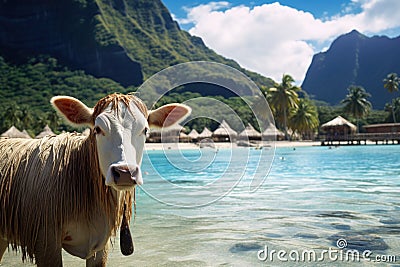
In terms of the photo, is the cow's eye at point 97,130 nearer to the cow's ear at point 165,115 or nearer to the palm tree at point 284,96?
the cow's ear at point 165,115

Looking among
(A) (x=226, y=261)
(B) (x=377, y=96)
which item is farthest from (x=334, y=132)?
(B) (x=377, y=96)

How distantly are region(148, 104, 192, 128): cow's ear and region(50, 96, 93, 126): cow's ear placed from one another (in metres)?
0.40

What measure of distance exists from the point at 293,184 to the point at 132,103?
9165mm

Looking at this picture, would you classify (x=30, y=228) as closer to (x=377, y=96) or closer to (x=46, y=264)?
(x=46, y=264)

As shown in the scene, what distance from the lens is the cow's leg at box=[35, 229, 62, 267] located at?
216 centimetres

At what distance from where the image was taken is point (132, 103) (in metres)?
2.26

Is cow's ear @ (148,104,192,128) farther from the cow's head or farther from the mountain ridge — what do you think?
the mountain ridge

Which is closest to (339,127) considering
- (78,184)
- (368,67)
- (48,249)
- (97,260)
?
(97,260)

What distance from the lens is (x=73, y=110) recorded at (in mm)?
2311

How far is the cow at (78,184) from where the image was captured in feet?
6.99

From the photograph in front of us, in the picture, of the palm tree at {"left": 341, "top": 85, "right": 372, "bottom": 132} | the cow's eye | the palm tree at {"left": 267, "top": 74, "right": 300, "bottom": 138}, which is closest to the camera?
the cow's eye

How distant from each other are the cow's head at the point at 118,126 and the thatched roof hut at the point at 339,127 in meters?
49.0

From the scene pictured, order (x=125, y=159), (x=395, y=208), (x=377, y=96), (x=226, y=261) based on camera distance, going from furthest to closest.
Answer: (x=377, y=96), (x=395, y=208), (x=226, y=261), (x=125, y=159)

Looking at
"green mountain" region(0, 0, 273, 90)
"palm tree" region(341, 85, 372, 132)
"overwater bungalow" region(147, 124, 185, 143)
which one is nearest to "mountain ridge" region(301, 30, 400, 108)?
"green mountain" region(0, 0, 273, 90)
